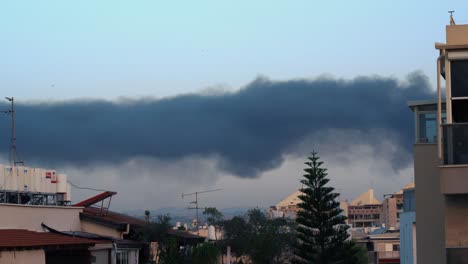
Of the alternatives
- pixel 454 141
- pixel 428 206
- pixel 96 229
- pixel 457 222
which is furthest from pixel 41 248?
pixel 454 141

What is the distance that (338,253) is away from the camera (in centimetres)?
4097

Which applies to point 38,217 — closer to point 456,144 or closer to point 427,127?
point 427,127

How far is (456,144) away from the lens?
14.8m

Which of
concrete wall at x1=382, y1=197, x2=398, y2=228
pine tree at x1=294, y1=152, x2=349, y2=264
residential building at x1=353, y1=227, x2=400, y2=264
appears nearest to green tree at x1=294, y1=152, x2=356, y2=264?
pine tree at x1=294, y1=152, x2=349, y2=264

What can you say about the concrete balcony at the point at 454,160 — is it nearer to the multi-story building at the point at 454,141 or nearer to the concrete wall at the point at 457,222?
the multi-story building at the point at 454,141

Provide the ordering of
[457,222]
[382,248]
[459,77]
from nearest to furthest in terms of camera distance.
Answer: [457,222] → [459,77] → [382,248]

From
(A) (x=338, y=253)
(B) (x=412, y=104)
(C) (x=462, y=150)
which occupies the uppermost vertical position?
(B) (x=412, y=104)

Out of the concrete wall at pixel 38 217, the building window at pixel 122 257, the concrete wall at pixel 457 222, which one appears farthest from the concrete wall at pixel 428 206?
the building window at pixel 122 257

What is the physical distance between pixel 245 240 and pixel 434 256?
46298mm

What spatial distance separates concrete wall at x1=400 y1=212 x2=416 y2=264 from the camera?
23359 mm

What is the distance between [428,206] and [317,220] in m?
24.0

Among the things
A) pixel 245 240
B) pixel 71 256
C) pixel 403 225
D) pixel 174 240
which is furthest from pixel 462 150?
pixel 245 240

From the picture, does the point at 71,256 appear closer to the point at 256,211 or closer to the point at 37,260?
the point at 37,260

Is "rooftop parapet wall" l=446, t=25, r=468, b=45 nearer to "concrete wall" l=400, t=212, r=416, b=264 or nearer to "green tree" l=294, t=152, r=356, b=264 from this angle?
"concrete wall" l=400, t=212, r=416, b=264
